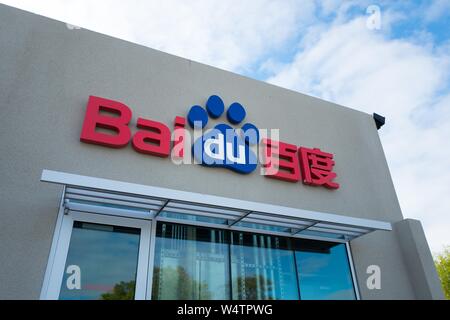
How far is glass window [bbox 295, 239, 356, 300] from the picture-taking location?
5.55 metres

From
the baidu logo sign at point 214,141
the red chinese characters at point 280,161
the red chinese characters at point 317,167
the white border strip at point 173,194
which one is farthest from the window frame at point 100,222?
the red chinese characters at point 317,167

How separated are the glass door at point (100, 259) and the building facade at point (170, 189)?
0.01 metres

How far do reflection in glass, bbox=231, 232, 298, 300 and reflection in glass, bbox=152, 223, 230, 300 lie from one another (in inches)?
7.6

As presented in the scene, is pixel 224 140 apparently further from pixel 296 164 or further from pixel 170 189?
pixel 170 189

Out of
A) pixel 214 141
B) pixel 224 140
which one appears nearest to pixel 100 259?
pixel 214 141

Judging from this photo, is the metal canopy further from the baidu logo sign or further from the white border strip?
the baidu logo sign

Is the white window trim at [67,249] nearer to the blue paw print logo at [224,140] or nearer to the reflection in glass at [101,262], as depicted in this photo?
the reflection in glass at [101,262]

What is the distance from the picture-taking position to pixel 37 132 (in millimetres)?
4758

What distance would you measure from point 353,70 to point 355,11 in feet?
4.50

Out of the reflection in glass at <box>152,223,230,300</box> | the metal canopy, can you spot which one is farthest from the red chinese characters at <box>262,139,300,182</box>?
the reflection in glass at <box>152,223,230,300</box>

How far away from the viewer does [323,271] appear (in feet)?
19.0

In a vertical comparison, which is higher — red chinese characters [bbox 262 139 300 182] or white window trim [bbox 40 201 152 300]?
red chinese characters [bbox 262 139 300 182]

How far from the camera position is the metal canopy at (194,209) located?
405 cm
